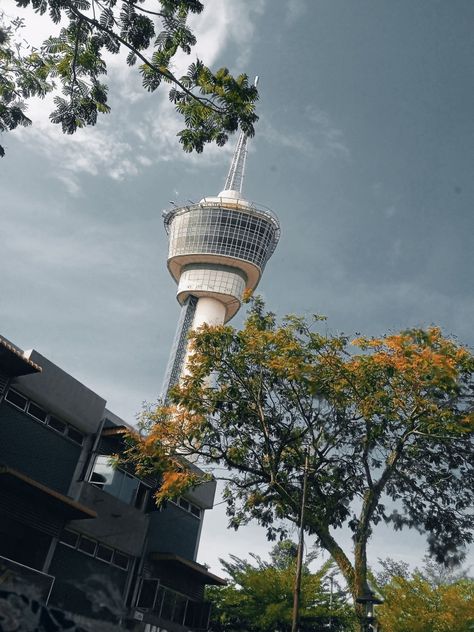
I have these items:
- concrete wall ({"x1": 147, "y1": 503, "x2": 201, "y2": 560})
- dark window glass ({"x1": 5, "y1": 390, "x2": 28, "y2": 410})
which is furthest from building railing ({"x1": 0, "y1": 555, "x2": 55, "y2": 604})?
concrete wall ({"x1": 147, "y1": 503, "x2": 201, "y2": 560})

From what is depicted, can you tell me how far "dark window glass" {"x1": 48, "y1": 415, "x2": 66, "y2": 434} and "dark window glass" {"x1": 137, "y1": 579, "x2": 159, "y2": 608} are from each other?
Result: 24.7ft

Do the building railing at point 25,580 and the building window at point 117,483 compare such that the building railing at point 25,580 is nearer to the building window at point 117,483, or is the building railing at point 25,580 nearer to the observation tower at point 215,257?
the building window at point 117,483

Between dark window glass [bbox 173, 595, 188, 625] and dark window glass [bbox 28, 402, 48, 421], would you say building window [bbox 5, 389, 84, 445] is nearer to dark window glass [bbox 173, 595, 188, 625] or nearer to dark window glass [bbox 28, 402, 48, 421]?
dark window glass [bbox 28, 402, 48, 421]

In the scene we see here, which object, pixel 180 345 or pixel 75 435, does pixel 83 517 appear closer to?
pixel 75 435

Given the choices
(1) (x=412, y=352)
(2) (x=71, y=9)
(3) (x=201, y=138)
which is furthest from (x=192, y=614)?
(2) (x=71, y=9)

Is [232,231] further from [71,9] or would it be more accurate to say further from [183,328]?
[71,9]

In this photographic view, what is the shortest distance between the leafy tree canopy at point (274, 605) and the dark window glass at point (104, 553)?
10036 millimetres

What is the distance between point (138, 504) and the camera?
25344 mm

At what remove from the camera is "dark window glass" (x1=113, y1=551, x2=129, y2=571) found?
23.5 m

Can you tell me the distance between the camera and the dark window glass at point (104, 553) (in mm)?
22683

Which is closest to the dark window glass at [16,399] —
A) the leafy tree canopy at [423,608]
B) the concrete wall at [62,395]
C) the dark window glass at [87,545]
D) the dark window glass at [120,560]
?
the concrete wall at [62,395]

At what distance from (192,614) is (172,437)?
444 inches

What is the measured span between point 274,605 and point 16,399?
684 inches

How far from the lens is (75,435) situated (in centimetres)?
2327
